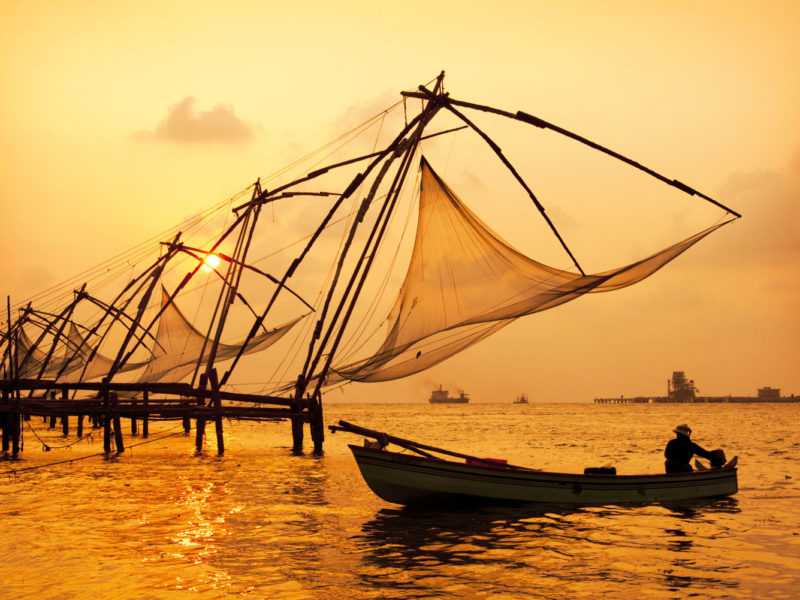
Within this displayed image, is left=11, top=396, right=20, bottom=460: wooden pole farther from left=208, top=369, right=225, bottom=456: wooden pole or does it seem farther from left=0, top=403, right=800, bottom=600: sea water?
left=0, top=403, right=800, bottom=600: sea water

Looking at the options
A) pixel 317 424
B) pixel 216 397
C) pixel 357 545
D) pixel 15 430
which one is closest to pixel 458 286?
pixel 357 545

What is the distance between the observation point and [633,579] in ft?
34.7

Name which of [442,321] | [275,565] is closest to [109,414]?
[442,321]

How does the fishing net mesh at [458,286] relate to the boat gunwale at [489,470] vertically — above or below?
above

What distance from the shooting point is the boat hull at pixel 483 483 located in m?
14.3

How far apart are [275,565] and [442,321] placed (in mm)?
5960

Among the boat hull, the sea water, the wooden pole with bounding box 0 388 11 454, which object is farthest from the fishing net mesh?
the wooden pole with bounding box 0 388 11 454

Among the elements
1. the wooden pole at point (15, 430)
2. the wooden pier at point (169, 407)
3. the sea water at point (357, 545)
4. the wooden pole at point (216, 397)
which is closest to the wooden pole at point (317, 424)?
the wooden pier at point (169, 407)

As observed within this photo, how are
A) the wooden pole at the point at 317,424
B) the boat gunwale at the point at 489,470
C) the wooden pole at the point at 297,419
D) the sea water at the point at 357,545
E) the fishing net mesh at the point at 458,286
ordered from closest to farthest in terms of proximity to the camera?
the sea water at the point at 357,545 → the boat gunwale at the point at 489,470 → the fishing net mesh at the point at 458,286 → the wooden pole at the point at 297,419 → the wooden pole at the point at 317,424

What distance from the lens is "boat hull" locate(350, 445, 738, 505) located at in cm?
1434

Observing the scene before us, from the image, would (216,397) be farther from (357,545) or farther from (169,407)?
(357,545)

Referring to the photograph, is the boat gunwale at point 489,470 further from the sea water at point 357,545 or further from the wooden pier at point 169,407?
the wooden pier at point 169,407

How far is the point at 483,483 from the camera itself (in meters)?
14.6

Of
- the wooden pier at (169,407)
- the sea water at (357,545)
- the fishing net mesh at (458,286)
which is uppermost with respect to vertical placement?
the fishing net mesh at (458,286)
